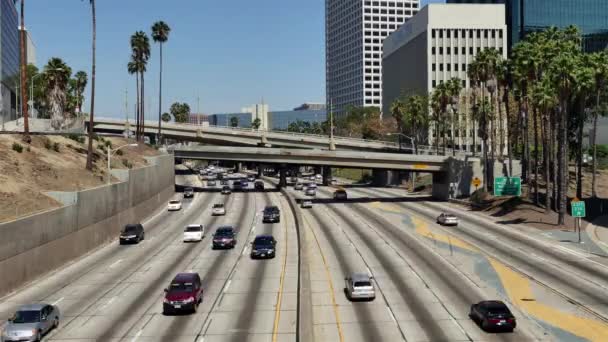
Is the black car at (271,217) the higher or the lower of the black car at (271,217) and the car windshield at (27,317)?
the higher

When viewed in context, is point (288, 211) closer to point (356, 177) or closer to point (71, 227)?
point (71, 227)

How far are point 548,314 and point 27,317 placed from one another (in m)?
27.3

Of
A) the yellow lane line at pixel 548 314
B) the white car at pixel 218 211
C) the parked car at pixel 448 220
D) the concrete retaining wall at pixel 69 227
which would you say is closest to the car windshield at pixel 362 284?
the yellow lane line at pixel 548 314

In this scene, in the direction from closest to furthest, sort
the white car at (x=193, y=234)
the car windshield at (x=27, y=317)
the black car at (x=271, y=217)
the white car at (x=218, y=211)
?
the car windshield at (x=27, y=317) → the white car at (x=193, y=234) → the black car at (x=271, y=217) → the white car at (x=218, y=211)

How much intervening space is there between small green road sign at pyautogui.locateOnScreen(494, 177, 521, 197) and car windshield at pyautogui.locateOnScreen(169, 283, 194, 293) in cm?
5355

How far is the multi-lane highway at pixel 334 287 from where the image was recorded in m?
31.0

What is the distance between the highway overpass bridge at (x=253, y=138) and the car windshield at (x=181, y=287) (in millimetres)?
94164

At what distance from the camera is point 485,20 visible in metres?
176

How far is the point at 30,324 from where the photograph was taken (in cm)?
2936

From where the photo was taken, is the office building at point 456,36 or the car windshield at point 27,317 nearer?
the car windshield at point 27,317

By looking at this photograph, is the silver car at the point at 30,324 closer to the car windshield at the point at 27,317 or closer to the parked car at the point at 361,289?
the car windshield at the point at 27,317

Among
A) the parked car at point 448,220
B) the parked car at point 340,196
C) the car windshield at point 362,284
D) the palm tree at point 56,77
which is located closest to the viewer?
the car windshield at point 362,284

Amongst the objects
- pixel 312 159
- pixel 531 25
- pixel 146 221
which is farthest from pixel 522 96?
pixel 531 25

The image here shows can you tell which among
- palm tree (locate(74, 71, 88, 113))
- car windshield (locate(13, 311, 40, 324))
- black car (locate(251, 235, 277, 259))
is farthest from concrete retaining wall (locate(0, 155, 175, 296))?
palm tree (locate(74, 71, 88, 113))
